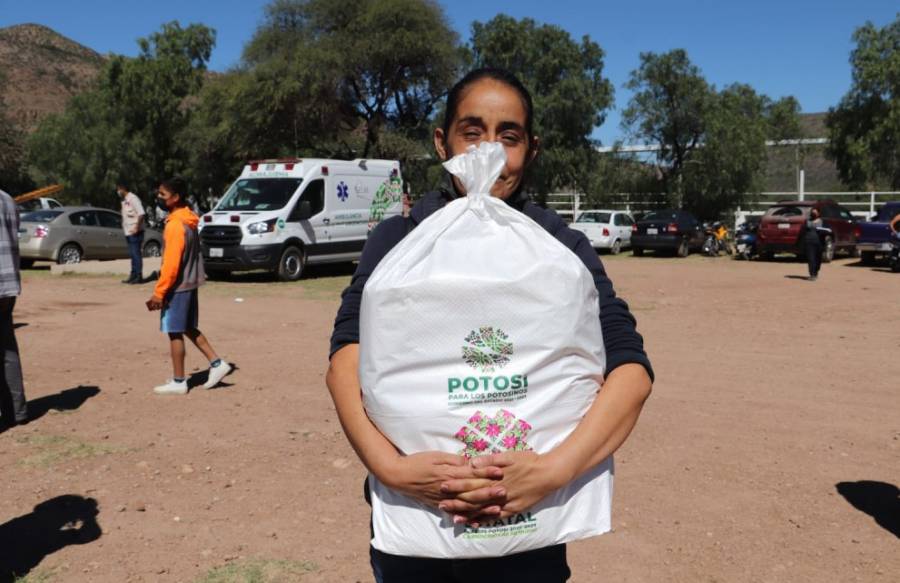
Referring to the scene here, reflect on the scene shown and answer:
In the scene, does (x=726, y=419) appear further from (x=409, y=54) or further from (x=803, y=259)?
(x=409, y=54)

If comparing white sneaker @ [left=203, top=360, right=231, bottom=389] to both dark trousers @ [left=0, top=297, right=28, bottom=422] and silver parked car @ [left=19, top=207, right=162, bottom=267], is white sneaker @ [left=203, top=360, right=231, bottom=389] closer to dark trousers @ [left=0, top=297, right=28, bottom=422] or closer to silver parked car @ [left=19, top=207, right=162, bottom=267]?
dark trousers @ [left=0, top=297, right=28, bottom=422]

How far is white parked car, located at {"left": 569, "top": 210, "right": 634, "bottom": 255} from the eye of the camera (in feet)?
86.4

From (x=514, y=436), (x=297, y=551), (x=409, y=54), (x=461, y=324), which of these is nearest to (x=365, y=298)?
(x=461, y=324)

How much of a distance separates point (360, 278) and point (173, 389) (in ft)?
18.5

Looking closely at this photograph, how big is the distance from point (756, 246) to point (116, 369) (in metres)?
19.0

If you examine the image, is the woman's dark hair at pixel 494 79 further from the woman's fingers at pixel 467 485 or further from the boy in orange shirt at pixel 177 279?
the boy in orange shirt at pixel 177 279

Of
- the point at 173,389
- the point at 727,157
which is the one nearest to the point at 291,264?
the point at 173,389

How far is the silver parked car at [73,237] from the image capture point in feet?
59.4

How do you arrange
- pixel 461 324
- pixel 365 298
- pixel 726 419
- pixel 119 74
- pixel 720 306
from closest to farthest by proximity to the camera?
1. pixel 461 324
2. pixel 365 298
3. pixel 726 419
4. pixel 720 306
5. pixel 119 74

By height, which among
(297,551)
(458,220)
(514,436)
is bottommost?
(297,551)

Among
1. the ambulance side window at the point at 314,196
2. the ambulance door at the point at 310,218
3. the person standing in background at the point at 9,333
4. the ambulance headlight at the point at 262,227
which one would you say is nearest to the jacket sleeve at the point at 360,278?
the person standing in background at the point at 9,333

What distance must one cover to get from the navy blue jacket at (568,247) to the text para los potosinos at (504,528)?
37 centimetres

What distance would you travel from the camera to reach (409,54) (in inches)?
1257

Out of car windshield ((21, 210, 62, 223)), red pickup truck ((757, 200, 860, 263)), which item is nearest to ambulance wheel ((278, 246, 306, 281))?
car windshield ((21, 210, 62, 223))
